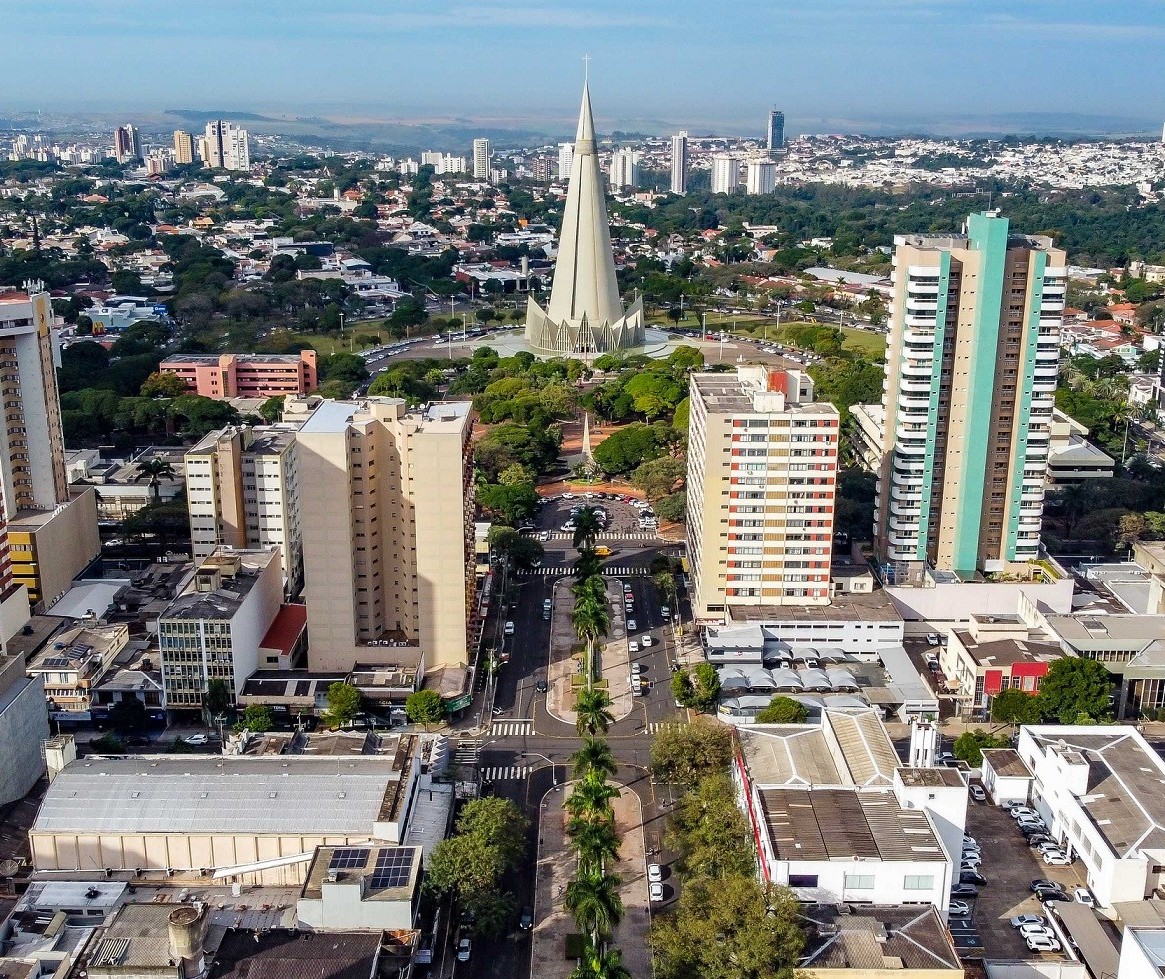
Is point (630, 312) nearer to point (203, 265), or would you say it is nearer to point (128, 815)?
point (203, 265)

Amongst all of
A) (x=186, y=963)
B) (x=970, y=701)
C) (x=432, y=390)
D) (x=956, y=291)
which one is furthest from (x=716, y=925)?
(x=432, y=390)

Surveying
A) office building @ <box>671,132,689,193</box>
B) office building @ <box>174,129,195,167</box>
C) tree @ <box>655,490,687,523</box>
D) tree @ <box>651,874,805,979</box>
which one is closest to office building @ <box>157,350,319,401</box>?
tree @ <box>655,490,687,523</box>

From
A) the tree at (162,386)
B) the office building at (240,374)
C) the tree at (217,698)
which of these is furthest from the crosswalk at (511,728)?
the tree at (162,386)

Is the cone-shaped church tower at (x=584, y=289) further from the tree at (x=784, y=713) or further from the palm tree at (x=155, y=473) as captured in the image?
the tree at (x=784, y=713)

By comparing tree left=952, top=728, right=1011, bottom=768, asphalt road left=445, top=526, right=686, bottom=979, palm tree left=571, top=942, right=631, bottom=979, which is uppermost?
palm tree left=571, top=942, right=631, bottom=979

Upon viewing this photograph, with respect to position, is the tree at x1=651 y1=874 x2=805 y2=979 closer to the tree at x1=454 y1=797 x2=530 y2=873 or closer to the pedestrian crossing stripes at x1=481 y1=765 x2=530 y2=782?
the tree at x1=454 y1=797 x2=530 y2=873
